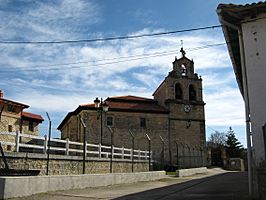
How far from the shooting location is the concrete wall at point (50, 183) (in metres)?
8.81

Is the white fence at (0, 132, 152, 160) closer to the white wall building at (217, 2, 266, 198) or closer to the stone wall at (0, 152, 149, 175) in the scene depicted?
the stone wall at (0, 152, 149, 175)

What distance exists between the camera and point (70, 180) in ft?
39.9

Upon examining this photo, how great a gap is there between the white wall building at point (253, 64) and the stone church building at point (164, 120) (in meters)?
28.4

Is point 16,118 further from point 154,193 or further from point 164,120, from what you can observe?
point 154,193

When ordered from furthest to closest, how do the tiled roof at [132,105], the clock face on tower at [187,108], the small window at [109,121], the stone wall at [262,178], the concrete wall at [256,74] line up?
the clock face on tower at [187,108], the tiled roof at [132,105], the small window at [109,121], the concrete wall at [256,74], the stone wall at [262,178]

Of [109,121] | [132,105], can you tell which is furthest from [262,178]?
[132,105]

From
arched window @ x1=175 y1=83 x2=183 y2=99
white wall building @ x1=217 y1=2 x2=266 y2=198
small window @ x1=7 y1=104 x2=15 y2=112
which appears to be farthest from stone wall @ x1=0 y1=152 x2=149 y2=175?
small window @ x1=7 y1=104 x2=15 y2=112

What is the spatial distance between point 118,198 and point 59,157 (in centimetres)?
538

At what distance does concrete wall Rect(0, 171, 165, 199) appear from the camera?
881 centimetres

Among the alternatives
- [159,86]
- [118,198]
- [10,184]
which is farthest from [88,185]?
[159,86]

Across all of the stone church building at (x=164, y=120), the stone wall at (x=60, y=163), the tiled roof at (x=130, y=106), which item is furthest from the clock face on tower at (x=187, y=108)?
the stone wall at (x=60, y=163)

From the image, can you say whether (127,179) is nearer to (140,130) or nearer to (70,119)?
(140,130)

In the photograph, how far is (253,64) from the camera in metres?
9.23

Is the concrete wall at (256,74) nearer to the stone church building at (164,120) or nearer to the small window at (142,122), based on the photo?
the stone church building at (164,120)
